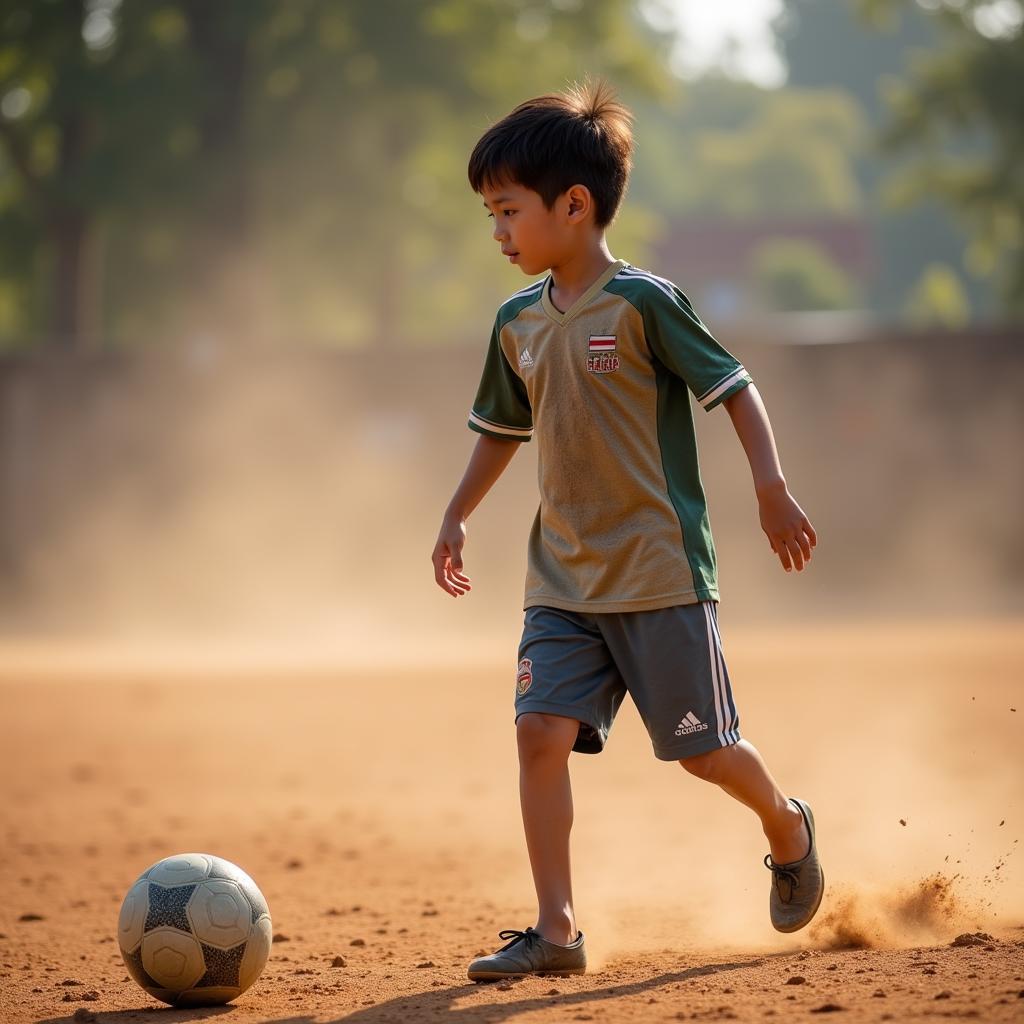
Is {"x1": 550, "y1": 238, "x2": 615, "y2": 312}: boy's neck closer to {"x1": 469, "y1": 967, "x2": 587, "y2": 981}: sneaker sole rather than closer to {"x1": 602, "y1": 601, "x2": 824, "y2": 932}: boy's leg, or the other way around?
Result: {"x1": 602, "y1": 601, "x2": 824, "y2": 932}: boy's leg

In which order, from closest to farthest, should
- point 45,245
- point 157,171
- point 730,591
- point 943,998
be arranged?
point 943,998
point 730,591
point 157,171
point 45,245

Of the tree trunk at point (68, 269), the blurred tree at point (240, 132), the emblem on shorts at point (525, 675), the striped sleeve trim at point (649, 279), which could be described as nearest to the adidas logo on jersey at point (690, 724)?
the emblem on shorts at point (525, 675)

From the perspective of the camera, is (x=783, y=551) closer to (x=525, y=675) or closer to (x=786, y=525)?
(x=786, y=525)

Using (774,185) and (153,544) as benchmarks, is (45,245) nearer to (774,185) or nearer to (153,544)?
(153,544)

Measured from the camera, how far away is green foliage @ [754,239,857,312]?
141 ft

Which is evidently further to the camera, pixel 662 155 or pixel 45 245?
pixel 662 155

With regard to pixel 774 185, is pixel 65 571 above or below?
below

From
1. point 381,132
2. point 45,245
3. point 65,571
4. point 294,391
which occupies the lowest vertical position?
point 65,571

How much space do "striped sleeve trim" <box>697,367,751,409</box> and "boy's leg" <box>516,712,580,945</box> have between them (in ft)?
2.51

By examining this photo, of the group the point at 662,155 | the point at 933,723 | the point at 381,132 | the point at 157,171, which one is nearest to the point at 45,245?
the point at 157,171

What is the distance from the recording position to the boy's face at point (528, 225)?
3.64 m

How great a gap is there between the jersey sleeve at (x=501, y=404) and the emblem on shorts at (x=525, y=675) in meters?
0.60

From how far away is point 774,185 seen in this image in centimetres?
6275

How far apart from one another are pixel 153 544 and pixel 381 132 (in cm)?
855
